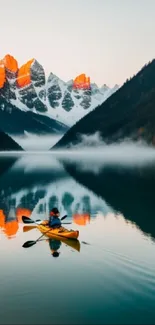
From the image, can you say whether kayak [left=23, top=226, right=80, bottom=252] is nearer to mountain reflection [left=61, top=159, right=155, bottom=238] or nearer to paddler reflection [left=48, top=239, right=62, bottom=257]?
paddler reflection [left=48, top=239, right=62, bottom=257]

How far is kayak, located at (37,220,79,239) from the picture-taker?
35219 mm

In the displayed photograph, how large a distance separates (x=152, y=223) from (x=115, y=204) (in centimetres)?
1514

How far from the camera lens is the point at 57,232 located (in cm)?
3703

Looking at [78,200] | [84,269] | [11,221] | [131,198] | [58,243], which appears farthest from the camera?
[131,198]

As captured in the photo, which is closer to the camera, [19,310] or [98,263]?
[19,310]

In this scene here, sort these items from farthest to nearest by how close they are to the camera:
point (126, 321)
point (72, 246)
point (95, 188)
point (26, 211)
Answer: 1. point (95, 188)
2. point (26, 211)
3. point (72, 246)
4. point (126, 321)

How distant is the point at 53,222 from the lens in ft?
125

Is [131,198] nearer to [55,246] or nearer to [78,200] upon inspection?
[78,200]

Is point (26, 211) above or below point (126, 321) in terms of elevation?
above

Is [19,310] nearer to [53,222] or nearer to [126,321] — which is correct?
[126,321]

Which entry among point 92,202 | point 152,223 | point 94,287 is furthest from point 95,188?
point 94,287

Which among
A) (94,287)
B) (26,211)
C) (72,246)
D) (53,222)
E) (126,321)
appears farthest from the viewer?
(26,211)

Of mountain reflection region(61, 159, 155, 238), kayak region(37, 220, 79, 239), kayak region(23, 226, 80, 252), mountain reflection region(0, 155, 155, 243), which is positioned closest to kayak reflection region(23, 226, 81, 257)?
kayak region(23, 226, 80, 252)

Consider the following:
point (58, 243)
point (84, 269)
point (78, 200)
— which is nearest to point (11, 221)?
point (58, 243)
